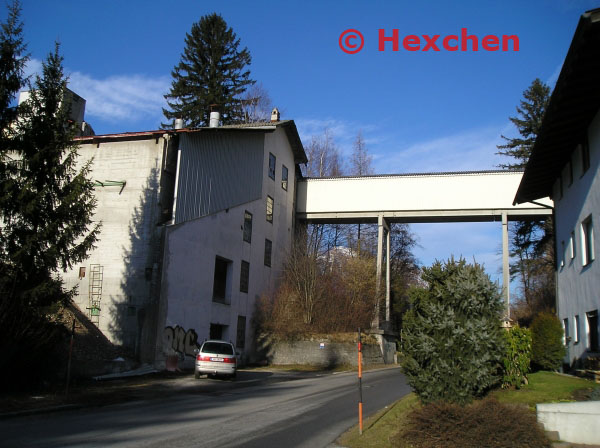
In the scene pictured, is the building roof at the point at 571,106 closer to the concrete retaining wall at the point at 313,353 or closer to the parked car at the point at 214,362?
the parked car at the point at 214,362

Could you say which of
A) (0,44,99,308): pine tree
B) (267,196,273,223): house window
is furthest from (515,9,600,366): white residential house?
(267,196,273,223): house window

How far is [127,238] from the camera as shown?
25.4m

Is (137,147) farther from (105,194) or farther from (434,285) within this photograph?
(434,285)

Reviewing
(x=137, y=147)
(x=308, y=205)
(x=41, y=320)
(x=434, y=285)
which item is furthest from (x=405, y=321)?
(x=308, y=205)

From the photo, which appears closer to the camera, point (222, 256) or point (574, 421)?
point (574, 421)

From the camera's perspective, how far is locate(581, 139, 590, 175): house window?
17219mm

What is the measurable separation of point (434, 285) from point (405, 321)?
2.98 ft

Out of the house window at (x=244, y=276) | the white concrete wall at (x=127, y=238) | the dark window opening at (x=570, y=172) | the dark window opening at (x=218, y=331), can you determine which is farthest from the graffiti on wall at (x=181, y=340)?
the dark window opening at (x=570, y=172)

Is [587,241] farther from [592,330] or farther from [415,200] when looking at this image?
[415,200]

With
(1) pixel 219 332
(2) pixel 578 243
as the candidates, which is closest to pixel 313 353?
(1) pixel 219 332

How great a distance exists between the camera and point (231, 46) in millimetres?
50188

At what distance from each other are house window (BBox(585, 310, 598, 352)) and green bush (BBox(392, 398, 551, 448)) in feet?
33.9

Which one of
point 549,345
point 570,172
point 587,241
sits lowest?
point 549,345

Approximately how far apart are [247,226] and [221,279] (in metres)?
3.56
